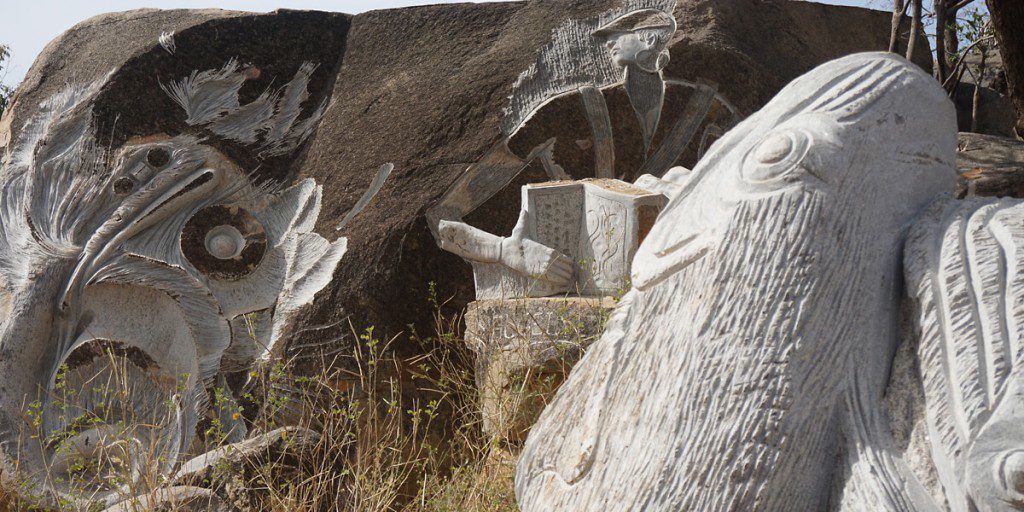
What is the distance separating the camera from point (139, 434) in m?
4.21

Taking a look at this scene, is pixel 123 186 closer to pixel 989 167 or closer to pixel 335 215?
pixel 335 215

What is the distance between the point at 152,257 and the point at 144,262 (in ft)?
0.15

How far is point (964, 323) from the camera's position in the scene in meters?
1.23

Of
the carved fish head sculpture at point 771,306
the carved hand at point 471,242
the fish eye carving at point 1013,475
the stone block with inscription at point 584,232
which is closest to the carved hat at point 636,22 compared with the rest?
the stone block with inscription at point 584,232

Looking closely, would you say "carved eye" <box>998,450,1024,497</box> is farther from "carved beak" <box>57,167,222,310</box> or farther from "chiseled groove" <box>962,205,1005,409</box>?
"carved beak" <box>57,167,222,310</box>

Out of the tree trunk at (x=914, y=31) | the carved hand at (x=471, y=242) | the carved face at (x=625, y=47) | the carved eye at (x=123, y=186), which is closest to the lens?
the carved hand at (x=471, y=242)

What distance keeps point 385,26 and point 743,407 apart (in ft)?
12.3

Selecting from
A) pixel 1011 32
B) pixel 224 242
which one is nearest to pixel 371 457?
pixel 224 242

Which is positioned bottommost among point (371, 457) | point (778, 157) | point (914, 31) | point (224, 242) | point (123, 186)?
point (371, 457)

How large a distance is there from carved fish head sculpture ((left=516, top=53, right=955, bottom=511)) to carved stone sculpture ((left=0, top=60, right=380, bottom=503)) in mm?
2918

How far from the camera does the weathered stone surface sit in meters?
3.92

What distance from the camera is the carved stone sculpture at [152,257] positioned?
4.22m

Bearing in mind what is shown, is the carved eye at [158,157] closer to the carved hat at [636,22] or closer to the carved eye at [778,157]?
the carved hat at [636,22]

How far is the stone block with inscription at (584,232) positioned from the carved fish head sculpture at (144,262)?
3.64 feet
